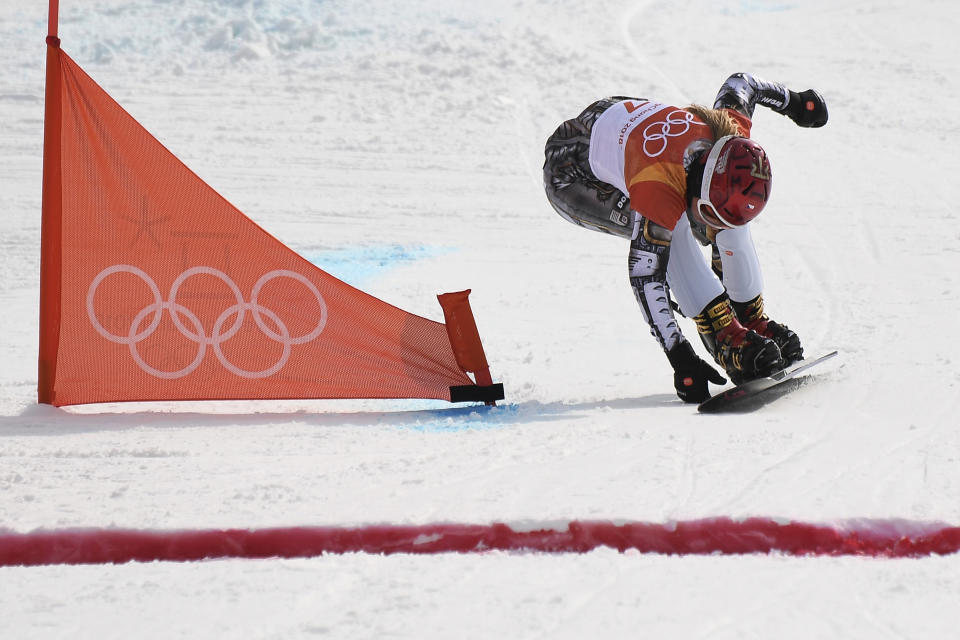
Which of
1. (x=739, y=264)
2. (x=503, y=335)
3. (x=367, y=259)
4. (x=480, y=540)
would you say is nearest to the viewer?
(x=480, y=540)

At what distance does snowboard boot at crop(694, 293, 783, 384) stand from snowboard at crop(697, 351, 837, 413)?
6 cm

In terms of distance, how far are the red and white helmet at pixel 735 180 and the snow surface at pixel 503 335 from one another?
0.71 m

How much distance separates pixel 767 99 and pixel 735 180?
3.51ft

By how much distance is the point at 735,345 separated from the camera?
397 centimetres

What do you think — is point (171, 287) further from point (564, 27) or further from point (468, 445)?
point (564, 27)

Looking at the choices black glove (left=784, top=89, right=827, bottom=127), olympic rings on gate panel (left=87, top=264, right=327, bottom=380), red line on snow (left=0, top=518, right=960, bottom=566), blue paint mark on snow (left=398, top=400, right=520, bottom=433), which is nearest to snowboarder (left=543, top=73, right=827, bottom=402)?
black glove (left=784, top=89, right=827, bottom=127)

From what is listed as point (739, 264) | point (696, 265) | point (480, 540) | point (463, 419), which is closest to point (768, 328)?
point (739, 264)

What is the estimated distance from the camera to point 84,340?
12.3 ft

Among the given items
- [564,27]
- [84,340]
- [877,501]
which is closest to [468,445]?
[877,501]

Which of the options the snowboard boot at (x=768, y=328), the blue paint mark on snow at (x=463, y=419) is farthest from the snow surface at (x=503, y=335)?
the snowboard boot at (x=768, y=328)

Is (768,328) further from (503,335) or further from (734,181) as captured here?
(503,335)

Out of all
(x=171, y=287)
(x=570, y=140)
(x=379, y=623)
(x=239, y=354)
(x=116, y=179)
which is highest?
(x=570, y=140)

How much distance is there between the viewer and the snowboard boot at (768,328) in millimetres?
4262

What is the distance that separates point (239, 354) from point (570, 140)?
1.59 metres
